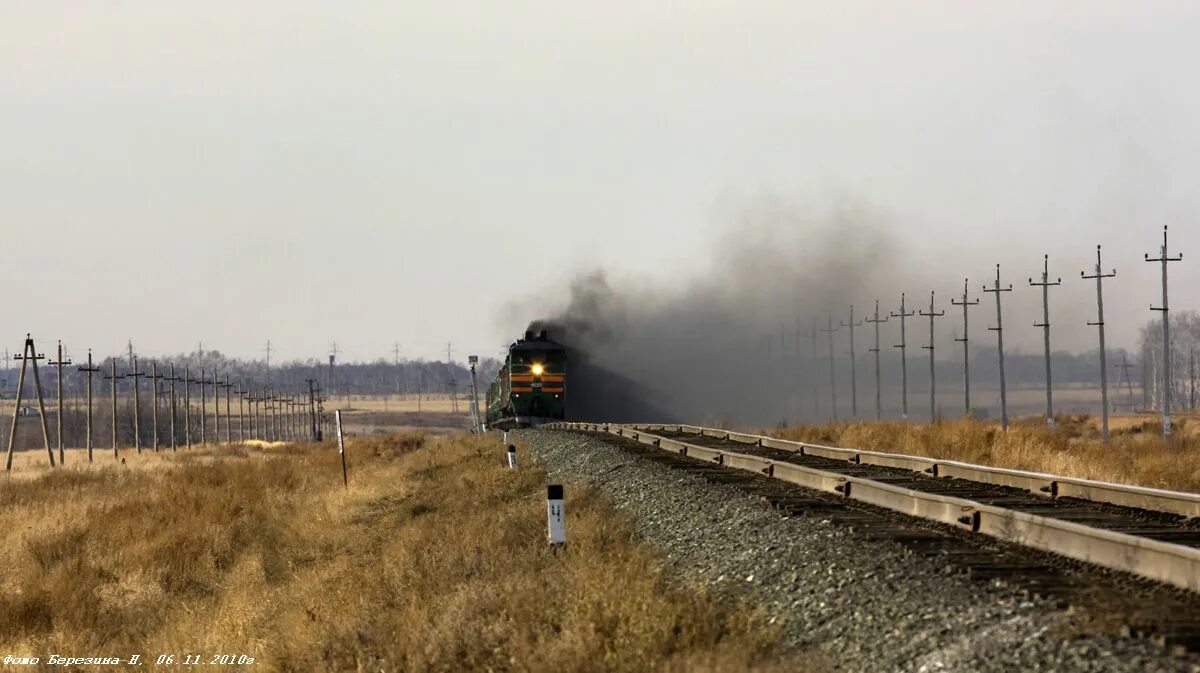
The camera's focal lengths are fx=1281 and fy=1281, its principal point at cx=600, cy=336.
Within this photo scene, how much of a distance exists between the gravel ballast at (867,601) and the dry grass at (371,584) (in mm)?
443

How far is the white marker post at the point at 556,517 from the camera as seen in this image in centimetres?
1234

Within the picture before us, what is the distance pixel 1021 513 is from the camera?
35.7 ft

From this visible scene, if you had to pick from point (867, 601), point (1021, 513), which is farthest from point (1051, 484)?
point (867, 601)

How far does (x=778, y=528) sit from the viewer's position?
477 inches

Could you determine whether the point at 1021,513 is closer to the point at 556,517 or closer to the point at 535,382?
the point at 556,517

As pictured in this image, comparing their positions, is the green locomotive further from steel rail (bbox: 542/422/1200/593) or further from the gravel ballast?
the gravel ballast

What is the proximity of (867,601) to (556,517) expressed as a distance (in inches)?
172

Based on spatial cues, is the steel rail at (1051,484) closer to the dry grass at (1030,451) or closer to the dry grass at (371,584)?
the dry grass at (1030,451)

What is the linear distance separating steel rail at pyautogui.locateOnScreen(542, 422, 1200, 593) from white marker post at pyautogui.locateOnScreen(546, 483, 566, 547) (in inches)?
142

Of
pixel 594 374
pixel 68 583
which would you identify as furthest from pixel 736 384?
pixel 68 583

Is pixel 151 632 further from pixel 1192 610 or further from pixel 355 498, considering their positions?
pixel 1192 610

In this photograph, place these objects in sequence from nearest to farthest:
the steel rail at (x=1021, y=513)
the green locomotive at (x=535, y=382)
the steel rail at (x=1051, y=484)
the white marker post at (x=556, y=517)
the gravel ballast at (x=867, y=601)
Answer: the gravel ballast at (x=867, y=601) → the steel rail at (x=1021, y=513) → the white marker post at (x=556, y=517) → the steel rail at (x=1051, y=484) → the green locomotive at (x=535, y=382)

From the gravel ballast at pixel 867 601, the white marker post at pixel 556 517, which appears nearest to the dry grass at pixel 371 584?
the white marker post at pixel 556 517

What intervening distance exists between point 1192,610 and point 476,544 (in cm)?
775
